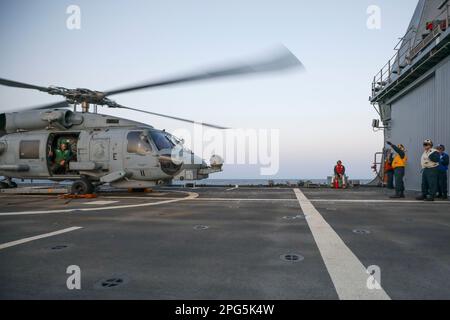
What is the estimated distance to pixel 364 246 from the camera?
3.35 metres

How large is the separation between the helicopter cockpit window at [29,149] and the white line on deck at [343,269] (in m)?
11.3

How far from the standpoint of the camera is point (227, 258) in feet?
9.61

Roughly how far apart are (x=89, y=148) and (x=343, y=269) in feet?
33.6

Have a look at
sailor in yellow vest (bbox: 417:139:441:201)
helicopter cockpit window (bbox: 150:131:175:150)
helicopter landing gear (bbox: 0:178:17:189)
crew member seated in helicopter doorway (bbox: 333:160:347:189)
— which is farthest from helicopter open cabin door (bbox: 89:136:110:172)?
crew member seated in helicopter doorway (bbox: 333:160:347:189)

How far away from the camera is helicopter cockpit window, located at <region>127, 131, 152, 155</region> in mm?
9984

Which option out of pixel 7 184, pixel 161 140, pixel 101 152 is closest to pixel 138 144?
pixel 161 140

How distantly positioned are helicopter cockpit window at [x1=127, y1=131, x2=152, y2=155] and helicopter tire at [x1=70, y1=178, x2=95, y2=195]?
2111 millimetres

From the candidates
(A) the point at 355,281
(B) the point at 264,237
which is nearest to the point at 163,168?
(B) the point at 264,237

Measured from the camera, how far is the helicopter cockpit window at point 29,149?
10766 millimetres

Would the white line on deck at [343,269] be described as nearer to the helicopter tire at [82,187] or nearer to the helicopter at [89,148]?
the helicopter at [89,148]

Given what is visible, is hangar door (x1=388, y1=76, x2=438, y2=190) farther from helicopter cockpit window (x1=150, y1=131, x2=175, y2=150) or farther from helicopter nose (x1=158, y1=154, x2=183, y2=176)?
helicopter cockpit window (x1=150, y1=131, x2=175, y2=150)

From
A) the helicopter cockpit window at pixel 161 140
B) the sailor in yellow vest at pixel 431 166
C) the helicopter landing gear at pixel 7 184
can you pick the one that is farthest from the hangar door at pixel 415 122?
the helicopter landing gear at pixel 7 184
